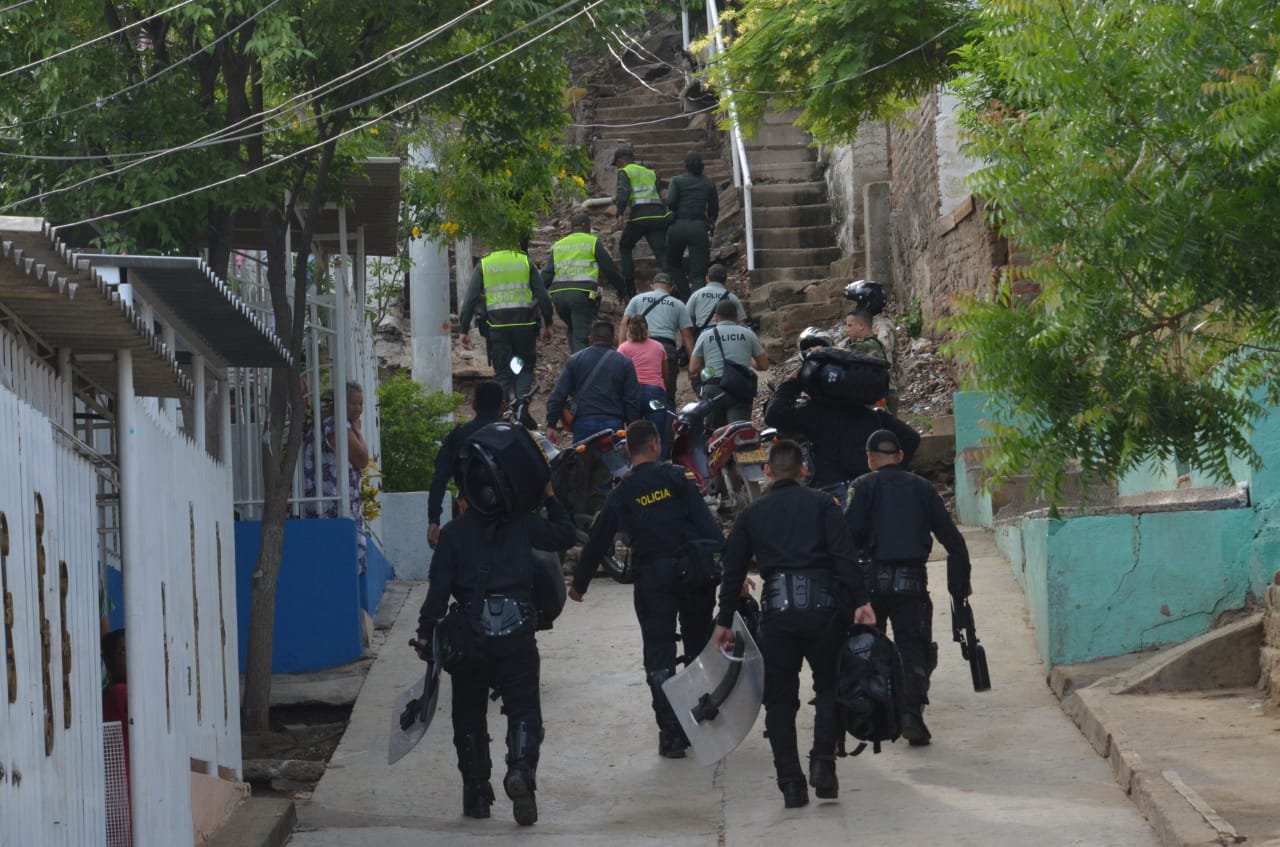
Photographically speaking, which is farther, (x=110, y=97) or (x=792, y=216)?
(x=792, y=216)

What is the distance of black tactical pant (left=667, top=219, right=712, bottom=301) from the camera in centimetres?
2005

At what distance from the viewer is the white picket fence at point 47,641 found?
515cm

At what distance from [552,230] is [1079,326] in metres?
20.0

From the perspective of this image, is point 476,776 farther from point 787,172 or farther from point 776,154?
point 776,154

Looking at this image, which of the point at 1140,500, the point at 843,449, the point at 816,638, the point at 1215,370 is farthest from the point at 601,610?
the point at 1215,370

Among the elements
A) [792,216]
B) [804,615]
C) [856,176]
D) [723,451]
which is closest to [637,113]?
[792,216]

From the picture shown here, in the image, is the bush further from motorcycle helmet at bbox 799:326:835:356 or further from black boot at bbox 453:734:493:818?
black boot at bbox 453:734:493:818

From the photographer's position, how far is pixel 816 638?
8.27 m

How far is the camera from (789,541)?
8.33 metres

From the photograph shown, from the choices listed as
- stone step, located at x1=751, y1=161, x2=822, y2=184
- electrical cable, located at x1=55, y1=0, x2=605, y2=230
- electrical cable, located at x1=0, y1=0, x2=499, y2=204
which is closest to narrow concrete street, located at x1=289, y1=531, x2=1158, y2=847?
electrical cable, located at x1=55, y1=0, x2=605, y2=230

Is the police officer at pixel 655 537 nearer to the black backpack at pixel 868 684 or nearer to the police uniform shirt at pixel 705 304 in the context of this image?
the black backpack at pixel 868 684

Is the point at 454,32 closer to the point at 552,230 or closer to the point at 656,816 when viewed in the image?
the point at 656,816

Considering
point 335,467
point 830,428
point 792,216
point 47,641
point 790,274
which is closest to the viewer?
point 47,641

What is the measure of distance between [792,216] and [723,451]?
10339 millimetres
